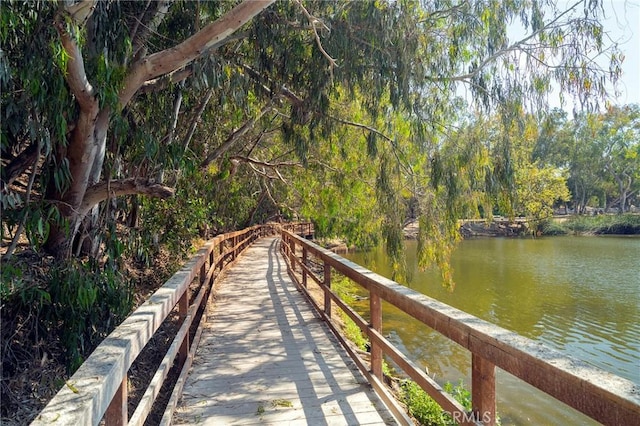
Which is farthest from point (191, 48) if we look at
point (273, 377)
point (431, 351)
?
point (431, 351)

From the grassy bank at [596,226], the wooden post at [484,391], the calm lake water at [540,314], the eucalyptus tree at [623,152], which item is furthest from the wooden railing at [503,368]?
the eucalyptus tree at [623,152]

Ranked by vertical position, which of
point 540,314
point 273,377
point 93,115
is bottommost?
point 540,314

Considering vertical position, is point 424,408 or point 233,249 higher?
point 233,249

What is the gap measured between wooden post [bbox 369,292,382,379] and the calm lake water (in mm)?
3962

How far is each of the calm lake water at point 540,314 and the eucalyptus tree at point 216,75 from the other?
3.03 m

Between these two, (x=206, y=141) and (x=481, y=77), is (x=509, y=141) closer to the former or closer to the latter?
(x=481, y=77)

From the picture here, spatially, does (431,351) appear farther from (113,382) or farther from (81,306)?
(113,382)

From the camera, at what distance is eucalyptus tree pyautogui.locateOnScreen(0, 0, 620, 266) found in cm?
338

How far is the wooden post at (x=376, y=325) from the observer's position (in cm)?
305

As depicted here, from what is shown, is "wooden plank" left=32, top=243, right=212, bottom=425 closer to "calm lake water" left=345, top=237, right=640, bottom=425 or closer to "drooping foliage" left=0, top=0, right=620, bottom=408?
"drooping foliage" left=0, top=0, right=620, bottom=408

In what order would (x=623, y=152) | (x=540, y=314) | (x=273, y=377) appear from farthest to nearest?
(x=623, y=152) < (x=540, y=314) < (x=273, y=377)

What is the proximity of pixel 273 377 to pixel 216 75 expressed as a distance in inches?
118

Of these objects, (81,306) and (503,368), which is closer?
(503,368)

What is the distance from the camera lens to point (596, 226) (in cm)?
3872
